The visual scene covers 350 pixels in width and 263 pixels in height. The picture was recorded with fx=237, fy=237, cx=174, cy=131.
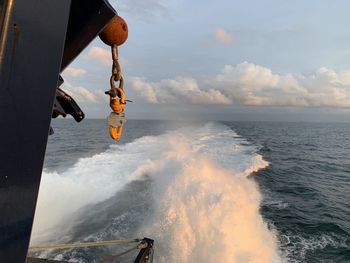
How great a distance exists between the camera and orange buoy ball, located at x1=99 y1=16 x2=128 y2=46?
7.60 feet

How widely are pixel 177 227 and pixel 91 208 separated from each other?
4.88 metres

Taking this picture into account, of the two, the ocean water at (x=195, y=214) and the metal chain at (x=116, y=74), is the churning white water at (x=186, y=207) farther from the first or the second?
the metal chain at (x=116, y=74)

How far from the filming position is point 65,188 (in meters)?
14.1

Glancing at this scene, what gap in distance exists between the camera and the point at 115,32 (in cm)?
238

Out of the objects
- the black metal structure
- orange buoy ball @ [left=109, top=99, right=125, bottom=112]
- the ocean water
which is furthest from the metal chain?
the ocean water

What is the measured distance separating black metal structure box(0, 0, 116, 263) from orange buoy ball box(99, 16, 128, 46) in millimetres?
868

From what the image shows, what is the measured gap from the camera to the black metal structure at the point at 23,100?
4.05 ft

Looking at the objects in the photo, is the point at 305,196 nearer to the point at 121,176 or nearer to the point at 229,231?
the point at 229,231

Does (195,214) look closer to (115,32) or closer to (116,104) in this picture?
(116,104)

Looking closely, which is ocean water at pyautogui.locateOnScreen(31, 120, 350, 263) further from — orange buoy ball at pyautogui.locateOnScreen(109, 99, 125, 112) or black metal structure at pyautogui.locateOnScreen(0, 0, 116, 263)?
black metal structure at pyautogui.locateOnScreen(0, 0, 116, 263)

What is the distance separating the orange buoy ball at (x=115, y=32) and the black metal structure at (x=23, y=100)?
87 cm

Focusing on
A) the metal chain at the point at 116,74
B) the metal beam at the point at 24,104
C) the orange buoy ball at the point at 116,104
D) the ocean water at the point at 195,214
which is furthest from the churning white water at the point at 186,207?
the metal beam at the point at 24,104

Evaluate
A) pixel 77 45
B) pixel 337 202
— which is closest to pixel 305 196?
pixel 337 202

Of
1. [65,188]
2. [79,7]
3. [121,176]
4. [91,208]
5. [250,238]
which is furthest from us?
[121,176]
